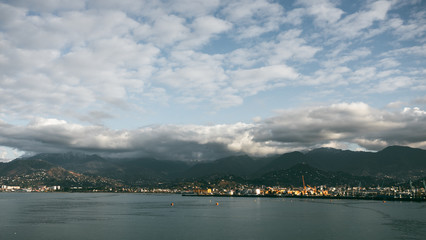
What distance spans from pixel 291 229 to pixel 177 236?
35.6 meters

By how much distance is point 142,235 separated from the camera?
8675cm

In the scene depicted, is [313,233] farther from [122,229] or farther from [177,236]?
[122,229]

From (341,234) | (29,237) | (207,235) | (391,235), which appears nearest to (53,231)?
(29,237)

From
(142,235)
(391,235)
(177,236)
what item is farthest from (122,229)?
(391,235)

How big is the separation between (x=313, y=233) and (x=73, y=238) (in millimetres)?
61932

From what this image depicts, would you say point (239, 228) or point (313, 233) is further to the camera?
point (239, 228)

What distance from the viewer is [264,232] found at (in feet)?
308

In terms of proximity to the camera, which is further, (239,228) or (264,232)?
(239,228)

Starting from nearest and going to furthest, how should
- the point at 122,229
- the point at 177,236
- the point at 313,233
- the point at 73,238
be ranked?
the point at 73,238 < the point at 177,236 < the point at 313,233 < the point at 122,229

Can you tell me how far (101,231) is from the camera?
92.6 meters

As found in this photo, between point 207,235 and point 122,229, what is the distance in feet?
88.3

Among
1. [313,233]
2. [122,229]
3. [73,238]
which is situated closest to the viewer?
[73,238]

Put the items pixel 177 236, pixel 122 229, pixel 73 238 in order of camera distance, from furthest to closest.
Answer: pixel 122 229, pixel 177 236, pixel 73 238

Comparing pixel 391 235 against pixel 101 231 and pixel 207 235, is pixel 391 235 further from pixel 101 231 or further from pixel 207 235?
pixel 101 231
